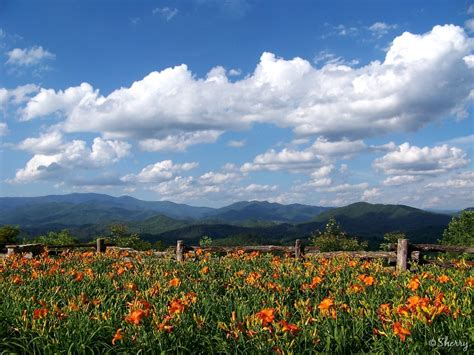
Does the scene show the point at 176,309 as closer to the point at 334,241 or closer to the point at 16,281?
the point at 16,281

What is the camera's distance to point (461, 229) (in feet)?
205

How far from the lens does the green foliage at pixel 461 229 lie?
6125 cm

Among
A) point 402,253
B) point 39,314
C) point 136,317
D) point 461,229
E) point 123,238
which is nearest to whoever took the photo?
point 136,317

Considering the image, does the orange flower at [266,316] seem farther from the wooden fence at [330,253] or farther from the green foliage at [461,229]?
the green foliage at [461,229]

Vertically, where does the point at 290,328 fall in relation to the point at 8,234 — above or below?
above

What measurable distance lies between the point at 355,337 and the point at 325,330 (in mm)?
354

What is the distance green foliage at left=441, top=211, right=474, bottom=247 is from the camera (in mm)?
61250

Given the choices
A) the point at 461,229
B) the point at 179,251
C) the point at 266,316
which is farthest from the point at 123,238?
the point at 461,229

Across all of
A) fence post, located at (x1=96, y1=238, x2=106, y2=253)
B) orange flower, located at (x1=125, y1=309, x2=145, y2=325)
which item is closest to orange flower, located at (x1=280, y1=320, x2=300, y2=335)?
orange flower, located at (x1=125, y1=309, x2=145, y2=325)

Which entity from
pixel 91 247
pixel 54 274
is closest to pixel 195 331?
pixel 54 274

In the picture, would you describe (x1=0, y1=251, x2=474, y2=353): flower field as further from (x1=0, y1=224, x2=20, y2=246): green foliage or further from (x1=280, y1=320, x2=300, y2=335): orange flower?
(x1=0, y1=224, x2=20, y2=246): green foliage

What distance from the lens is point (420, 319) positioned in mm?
4785

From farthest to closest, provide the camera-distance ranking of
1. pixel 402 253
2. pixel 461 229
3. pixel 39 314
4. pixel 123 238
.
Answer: pixel 461 229 < pixel 123 238 < pixel 402 253 < pixel 39 314

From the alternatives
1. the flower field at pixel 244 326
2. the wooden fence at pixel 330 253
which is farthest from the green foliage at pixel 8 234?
the flower field at pixel 244 326
